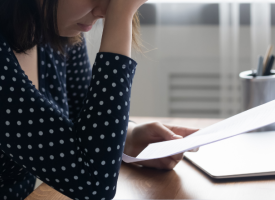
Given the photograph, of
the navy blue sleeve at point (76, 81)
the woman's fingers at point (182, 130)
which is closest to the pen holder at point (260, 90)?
the woman's fingers at point (182, 130)

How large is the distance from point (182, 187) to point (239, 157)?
Result: 0.48 ft

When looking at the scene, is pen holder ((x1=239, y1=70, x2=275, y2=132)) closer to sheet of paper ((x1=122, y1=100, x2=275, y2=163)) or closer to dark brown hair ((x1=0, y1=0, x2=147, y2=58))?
sheet of paper ((x1=122, y1=100, x2=275, y2=163))

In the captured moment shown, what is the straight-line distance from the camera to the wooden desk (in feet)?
1.54

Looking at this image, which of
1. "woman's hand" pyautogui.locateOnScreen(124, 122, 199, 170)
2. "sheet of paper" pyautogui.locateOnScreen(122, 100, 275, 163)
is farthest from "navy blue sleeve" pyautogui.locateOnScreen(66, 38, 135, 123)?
"sheet of paper" pyautogui.locateOnScreen(122, 100, 275, 163)

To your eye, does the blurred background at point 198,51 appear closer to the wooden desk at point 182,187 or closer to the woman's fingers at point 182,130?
the woman's fingers at point 182,130

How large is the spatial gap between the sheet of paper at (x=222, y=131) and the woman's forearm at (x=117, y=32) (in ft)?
0.57

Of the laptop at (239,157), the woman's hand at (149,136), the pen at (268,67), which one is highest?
the pen at (268,67)

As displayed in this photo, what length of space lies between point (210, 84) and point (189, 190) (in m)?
1.33

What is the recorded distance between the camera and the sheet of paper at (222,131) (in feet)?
1.43

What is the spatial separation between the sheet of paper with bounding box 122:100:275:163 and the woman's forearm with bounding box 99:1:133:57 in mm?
174

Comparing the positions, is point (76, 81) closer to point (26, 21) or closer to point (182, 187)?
point (26, 21)

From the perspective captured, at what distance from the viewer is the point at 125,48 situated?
513 mm

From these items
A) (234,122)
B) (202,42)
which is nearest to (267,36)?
(202,42)

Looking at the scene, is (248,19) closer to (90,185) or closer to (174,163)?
(174,163)
